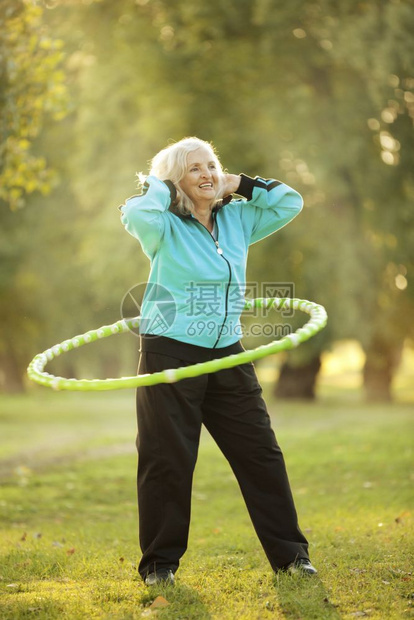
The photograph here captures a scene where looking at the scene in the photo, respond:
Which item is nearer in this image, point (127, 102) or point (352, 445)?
point (352, 445)

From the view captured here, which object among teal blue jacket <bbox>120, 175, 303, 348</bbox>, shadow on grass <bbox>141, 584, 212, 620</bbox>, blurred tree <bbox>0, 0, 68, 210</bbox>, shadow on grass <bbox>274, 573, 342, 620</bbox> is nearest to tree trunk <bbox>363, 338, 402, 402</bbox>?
blurred tree <bbox>0, 0, 68, 210</bbox>

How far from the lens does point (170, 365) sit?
4.54m

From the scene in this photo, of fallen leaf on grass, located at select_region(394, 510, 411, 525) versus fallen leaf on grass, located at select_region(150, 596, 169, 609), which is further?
fallen leaf on grass, located at select_region(394, 510, 411, 525)

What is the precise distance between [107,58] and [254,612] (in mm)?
17666

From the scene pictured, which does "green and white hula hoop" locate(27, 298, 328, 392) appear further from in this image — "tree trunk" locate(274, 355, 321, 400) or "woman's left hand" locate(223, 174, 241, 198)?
"tree trunk" locate(274, 355, 321, 400)

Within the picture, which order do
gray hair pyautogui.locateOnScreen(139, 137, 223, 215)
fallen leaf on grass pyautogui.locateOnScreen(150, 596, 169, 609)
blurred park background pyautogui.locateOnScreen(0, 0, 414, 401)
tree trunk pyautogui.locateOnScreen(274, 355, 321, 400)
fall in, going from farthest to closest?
tree trunk pyautogui.locateOnScreen(274, 355, 321, 400) → blurred park background pyautogui.locateOnScreen(0, 0, 414, 401) → gray hair pyautogui.locateOnScreen(139, 137, 223, 215) → fallen leaf on grass pyautogui.locateOnScreen(150, 596, 169, 609)

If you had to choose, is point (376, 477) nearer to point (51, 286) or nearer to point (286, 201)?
point (286, 201)

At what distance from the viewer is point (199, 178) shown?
4.63m

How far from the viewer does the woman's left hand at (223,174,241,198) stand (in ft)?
15.8

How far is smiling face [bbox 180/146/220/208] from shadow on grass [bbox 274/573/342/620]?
231cm

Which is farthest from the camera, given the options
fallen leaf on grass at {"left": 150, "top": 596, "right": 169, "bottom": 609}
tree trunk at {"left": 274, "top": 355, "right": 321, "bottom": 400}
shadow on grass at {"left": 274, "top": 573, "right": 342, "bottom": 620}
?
tree trunk at {"left": 274, "top": 355, "right": 321, "bottom": 400}

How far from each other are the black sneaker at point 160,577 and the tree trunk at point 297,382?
21695mm

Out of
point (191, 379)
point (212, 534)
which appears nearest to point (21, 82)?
point (212, 534)

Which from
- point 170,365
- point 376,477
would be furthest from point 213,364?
point 376,477
